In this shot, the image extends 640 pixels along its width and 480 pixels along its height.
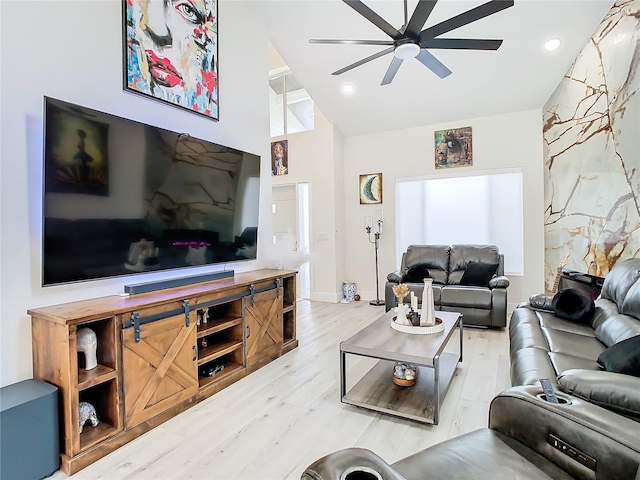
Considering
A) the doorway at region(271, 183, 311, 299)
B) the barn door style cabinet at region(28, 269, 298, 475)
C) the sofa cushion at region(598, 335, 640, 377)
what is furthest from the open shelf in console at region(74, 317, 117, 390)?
the doorway at region(271, 183, 311, 299)

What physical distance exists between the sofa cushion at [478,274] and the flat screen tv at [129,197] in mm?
3044

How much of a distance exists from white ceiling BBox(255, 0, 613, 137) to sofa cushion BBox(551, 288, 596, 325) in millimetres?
2721

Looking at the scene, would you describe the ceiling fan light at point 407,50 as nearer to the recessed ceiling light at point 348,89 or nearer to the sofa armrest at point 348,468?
the recessed ceiling light at point 348,89

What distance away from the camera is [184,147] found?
2682 millimetres

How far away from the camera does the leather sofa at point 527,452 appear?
0.87 m

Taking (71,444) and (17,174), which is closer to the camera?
(71,444)

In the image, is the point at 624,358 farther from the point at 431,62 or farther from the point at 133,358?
the point at 431,62

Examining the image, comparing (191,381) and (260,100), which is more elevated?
(260,100)

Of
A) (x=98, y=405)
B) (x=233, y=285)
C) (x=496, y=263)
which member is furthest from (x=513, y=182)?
(x=98, y=405)

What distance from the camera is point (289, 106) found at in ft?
20.1

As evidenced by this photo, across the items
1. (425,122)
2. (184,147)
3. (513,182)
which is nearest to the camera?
(184,147)

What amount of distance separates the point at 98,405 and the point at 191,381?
548 mm

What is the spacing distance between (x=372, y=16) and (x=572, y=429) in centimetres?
280

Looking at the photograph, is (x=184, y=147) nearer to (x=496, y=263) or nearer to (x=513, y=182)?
(x=496, y=263)
